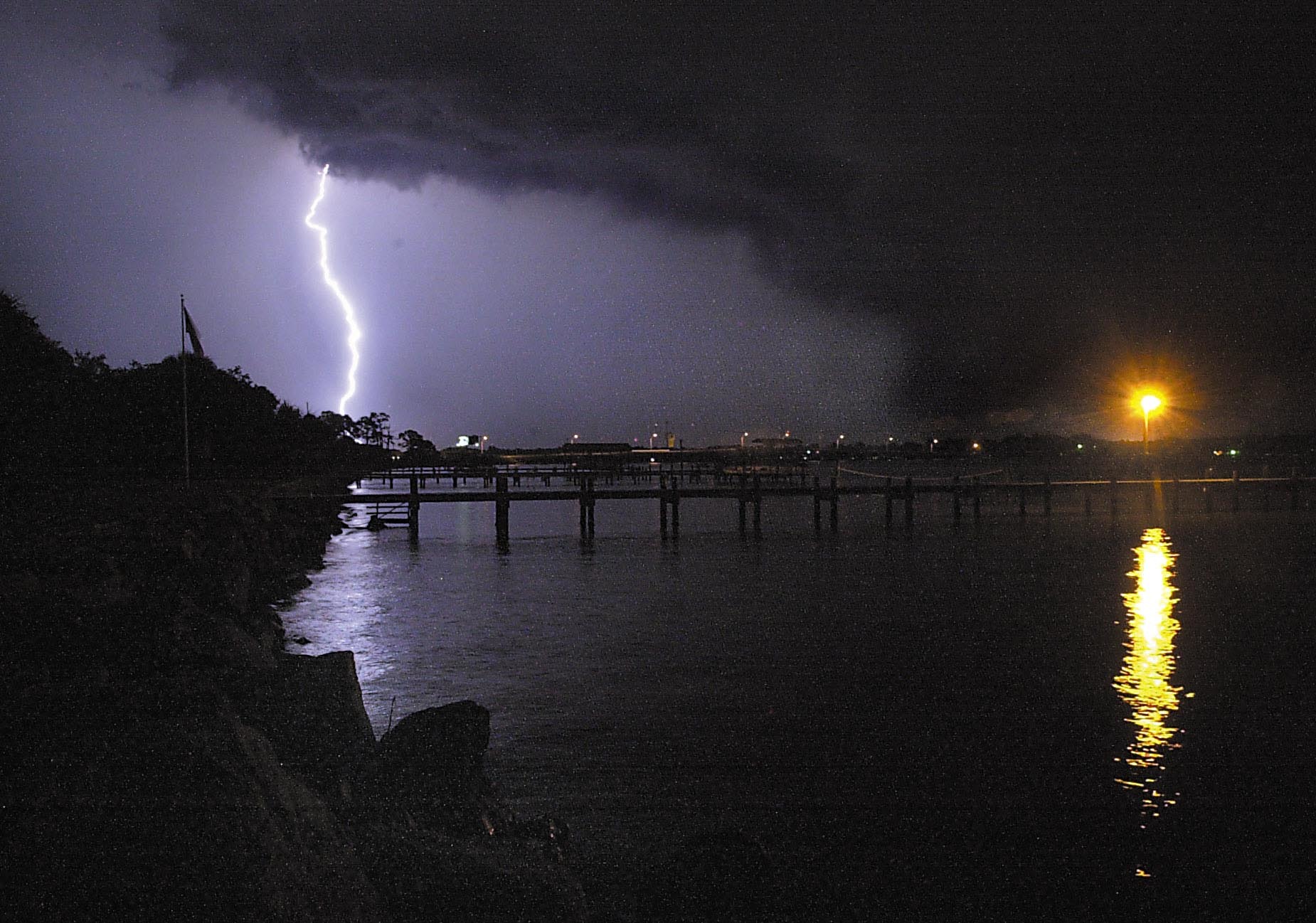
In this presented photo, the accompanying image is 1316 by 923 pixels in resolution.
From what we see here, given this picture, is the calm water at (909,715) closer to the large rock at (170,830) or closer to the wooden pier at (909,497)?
the large rock at (170,830)

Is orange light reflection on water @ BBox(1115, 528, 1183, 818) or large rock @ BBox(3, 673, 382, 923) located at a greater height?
large rock @ BBox(3, 673, 382, 923)

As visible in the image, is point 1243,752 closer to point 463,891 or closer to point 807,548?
point 463,891

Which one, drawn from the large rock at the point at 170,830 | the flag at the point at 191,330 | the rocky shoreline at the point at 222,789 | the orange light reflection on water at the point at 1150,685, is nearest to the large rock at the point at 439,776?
the rocky shoreline at the point at 222,789

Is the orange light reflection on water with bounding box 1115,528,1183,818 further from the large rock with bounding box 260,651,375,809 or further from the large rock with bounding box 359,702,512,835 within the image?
the large rock with bounding box 260,651,375,809

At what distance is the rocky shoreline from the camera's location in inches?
155

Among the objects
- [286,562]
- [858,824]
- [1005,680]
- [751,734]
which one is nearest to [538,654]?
[751,734]

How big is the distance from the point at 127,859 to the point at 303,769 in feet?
7.67

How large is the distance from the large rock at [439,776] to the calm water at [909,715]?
3.09 feet

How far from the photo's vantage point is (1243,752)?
10141 mm

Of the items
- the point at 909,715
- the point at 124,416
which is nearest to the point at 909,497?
the point at 909,715

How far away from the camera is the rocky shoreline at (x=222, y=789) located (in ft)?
12.9

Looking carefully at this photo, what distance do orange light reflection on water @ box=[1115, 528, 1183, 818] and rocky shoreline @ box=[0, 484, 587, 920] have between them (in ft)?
20.3

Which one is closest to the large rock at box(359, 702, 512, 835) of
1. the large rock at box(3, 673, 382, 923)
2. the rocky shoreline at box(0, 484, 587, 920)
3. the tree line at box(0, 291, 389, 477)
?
the rocky shoreline at box(0, 484, 587, 920)

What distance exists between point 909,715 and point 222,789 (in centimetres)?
953
